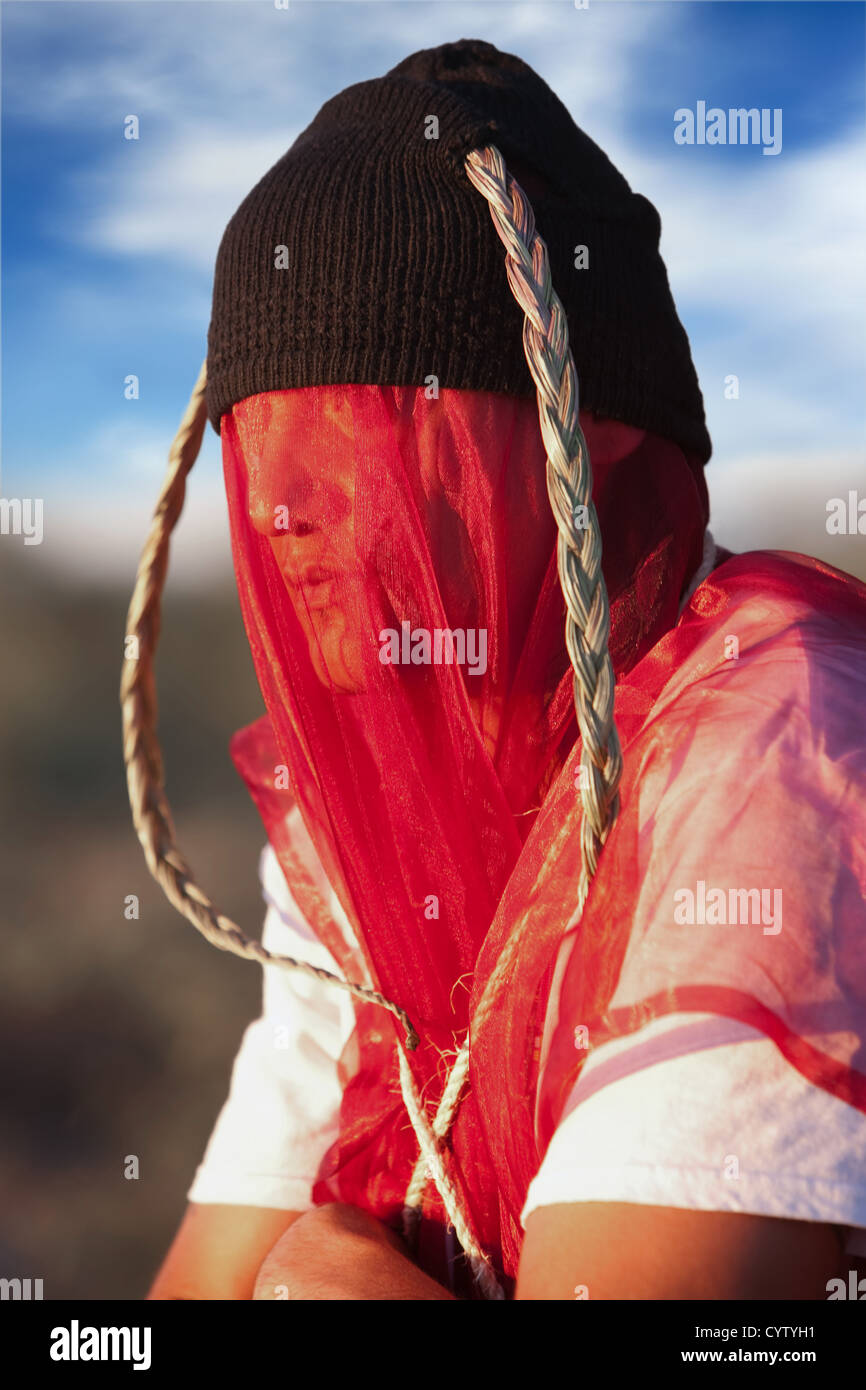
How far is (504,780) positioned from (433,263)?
652 millimetres

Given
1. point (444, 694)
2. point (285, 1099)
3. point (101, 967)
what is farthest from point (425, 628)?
point (101, 967)

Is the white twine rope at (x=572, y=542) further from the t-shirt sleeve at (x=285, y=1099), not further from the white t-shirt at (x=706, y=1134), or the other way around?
the t-shirt sleeve at (x=285, y=1099)

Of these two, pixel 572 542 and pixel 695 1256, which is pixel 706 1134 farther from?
pixel 572 542

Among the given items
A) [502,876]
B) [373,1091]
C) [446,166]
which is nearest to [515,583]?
[502,876]

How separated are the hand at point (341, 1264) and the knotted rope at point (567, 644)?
3.3 inches

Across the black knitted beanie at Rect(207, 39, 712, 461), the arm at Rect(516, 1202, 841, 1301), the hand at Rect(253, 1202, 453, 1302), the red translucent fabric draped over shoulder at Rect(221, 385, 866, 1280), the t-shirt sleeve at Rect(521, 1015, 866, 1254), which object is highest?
the black knitted beanie at Rect(207, 39, 712, 461)

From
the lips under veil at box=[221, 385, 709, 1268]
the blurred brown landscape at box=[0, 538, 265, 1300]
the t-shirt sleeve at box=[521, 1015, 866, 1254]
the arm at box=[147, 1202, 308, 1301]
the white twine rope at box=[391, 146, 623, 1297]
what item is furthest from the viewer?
the blurred brown landscape at box=[0, 538, 265, 1300]

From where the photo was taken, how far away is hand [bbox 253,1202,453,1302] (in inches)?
53.4

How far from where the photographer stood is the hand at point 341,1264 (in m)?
1.36

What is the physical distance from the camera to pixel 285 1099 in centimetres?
180

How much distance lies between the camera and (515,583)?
1.53 metres

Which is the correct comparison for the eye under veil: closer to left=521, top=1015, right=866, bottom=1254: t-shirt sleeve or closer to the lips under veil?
the lips under veil

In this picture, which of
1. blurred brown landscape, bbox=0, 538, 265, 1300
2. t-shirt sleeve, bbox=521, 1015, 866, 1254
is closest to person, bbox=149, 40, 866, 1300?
t-shirt sleeve, bbox=521, 1015, 866, 1254

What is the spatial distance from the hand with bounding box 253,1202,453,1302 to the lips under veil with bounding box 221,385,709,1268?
4.0 inches
